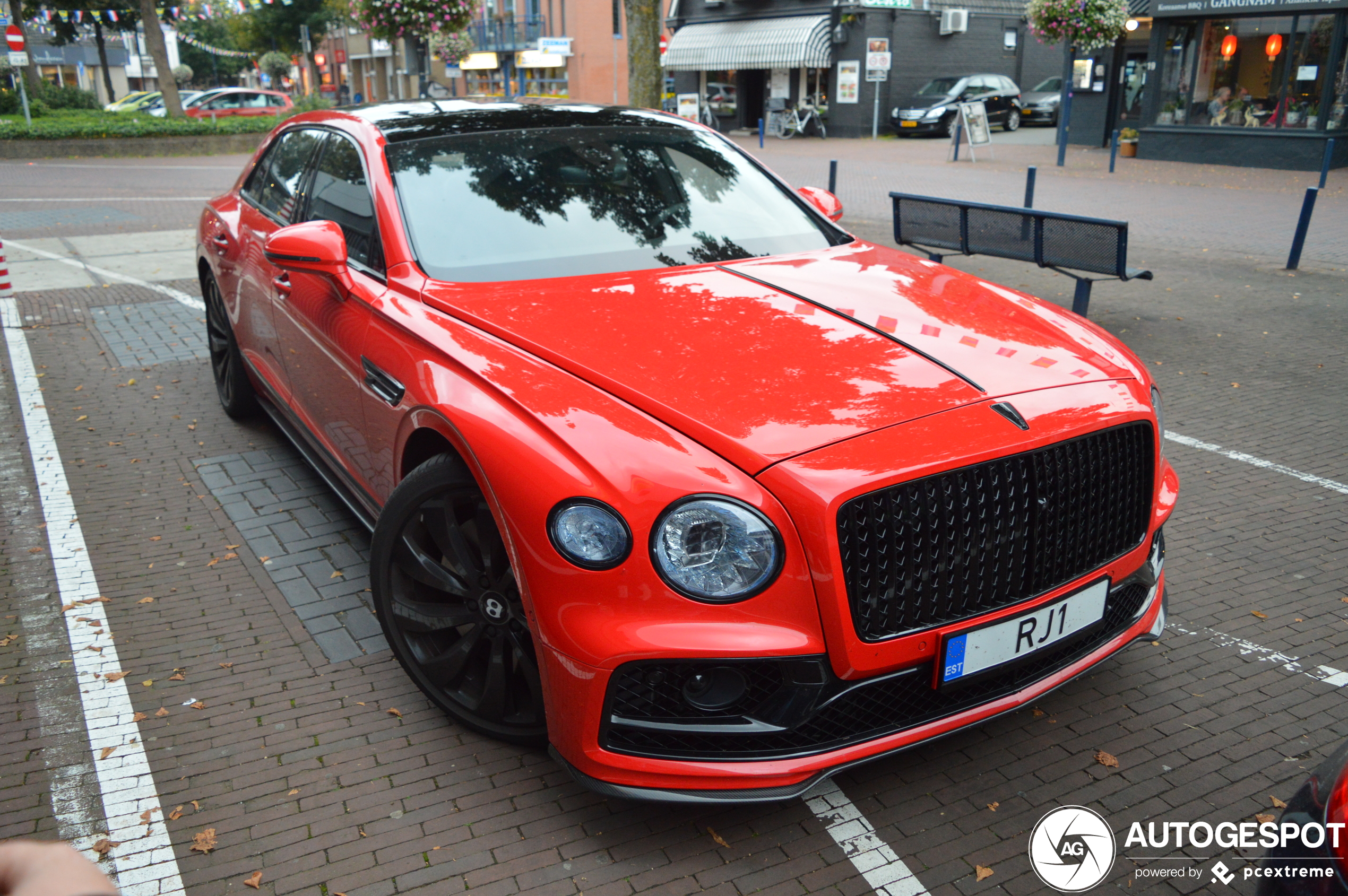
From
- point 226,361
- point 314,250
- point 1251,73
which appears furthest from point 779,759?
point 1251,73

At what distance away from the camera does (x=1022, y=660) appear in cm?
265

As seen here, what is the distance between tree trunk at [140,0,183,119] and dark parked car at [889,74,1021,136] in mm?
20238

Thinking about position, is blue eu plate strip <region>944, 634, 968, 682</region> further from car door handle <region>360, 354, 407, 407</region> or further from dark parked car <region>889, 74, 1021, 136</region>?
dark parked car <region>889, 74, 1021, 136</region>

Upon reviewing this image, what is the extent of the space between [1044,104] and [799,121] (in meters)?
7.80

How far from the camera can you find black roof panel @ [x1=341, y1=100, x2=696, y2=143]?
4055mm

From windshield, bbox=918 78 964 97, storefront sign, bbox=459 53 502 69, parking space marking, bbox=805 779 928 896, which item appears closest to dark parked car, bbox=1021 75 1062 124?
windshield, bbox=918 78 964 97

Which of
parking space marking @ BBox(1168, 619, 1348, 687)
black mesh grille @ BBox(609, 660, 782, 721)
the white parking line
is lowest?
parking space marking @ BBox(1168, 619, 1348, 687)

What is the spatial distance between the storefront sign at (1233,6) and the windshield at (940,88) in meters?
10.8

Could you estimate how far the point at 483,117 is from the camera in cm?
420

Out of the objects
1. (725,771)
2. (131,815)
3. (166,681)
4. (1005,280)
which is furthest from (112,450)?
(1005,280)

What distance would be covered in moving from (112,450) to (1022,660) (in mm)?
4913

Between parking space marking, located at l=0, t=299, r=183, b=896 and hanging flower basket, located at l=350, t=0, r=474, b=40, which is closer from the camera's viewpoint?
parking space marking, located at l=0, t=299, r=183, b=896

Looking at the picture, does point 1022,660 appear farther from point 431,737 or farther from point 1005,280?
point 1005,280

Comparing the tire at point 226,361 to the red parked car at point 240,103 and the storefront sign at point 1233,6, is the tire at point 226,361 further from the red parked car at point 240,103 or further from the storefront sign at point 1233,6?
the red parked car at point 240,103
